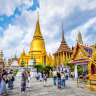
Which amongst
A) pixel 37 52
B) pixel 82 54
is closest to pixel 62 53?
pixel 37 52

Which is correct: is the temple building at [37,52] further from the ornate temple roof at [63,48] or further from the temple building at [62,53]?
the ornate temple roof at [63,48]

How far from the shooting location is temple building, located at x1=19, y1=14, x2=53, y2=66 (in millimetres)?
34984

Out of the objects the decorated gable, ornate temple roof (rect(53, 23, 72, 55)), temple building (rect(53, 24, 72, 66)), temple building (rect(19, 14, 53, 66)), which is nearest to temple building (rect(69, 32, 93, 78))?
the decorated gable

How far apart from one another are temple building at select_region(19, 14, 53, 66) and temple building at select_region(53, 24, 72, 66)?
9.70 ft

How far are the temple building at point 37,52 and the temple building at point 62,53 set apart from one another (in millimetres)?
2956

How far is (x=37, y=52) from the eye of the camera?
124 feet

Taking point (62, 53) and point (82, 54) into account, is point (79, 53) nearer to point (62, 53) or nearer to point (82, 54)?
point (82, 54)

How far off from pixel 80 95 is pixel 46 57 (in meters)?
29.0

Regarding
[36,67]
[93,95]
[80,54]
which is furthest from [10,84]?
[36,67]

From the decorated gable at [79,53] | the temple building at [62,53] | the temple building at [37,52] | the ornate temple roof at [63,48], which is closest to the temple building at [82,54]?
the decorated gable at [79,53]

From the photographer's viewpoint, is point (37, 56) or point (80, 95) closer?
point (80, 95)

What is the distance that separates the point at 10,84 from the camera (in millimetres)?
8953

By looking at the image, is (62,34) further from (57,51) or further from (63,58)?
(63,58)

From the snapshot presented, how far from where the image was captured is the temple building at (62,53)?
3609cm
